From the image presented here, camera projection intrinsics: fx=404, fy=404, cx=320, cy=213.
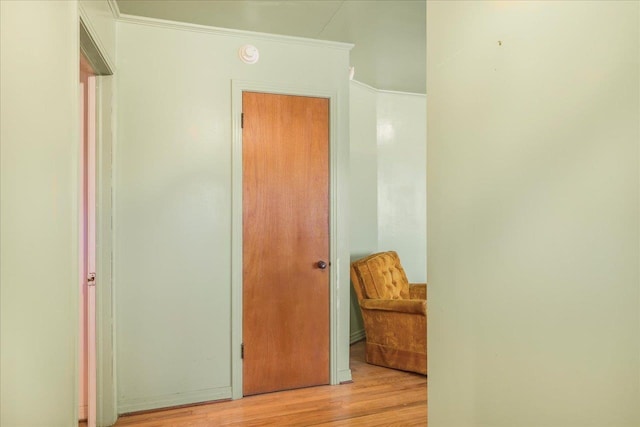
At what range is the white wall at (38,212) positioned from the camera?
991 millimetres

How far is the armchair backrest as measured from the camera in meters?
3.52

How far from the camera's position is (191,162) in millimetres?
2686

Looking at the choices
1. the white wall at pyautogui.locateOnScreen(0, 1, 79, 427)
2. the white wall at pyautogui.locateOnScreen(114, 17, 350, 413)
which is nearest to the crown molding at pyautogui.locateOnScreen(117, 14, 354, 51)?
the white wall at pyautogui.locateOnScreen(114, 17, 350, 413)

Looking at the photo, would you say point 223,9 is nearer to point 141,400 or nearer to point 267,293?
point 267,293

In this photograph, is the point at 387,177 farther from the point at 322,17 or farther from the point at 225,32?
the point at 225,32

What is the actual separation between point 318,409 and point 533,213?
2125mm

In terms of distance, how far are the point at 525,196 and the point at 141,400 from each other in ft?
8.51

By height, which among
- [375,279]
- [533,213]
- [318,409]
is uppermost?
[533,213]

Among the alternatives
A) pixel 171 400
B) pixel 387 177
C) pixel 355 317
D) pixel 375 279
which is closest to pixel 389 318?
pixel 375 279

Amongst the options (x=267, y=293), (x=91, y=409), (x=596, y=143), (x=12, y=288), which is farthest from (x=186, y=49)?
(x=596, y=143)

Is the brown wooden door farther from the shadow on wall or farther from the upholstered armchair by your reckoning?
the shadow on wall

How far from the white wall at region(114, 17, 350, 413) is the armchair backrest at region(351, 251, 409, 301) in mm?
1246

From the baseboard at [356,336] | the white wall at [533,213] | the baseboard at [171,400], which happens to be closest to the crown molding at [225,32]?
the white wall at [533,213]

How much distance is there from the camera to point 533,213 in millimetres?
974
